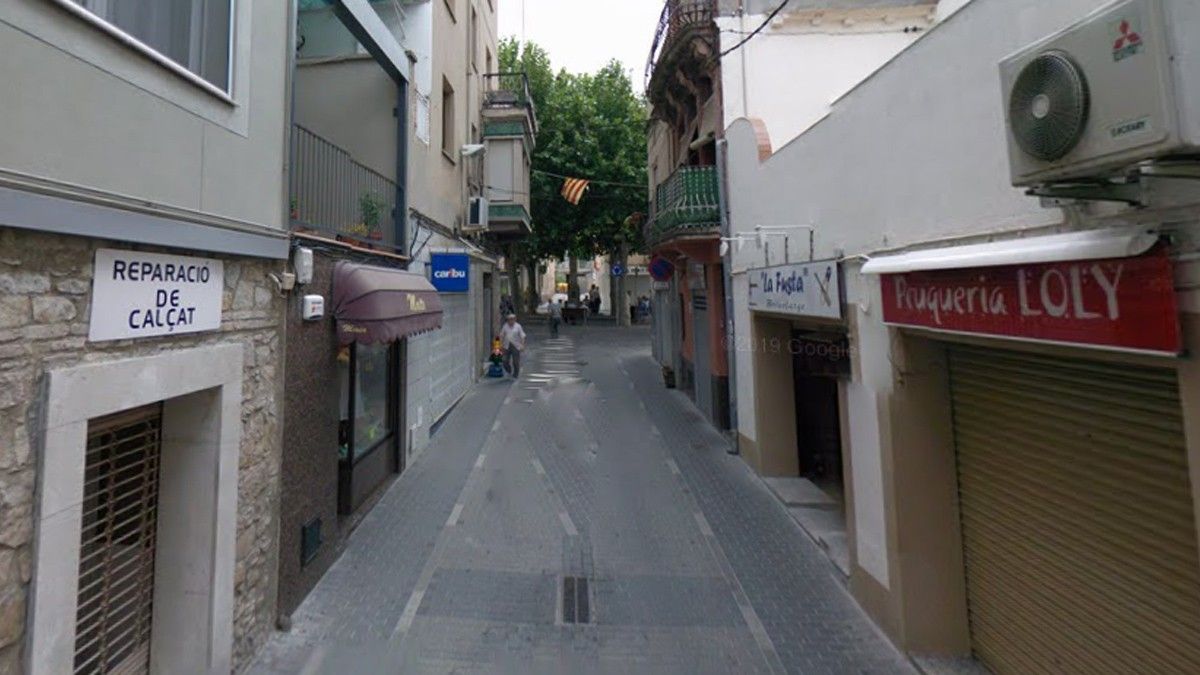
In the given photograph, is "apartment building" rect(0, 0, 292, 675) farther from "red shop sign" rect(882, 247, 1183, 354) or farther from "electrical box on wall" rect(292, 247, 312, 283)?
"red shop sign" rect(882, 247, 1183, 354)

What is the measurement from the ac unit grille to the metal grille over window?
498 centimetres

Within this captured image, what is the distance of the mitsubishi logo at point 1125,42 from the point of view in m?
1.92

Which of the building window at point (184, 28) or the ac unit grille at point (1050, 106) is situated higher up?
the building window at point (184, 28)

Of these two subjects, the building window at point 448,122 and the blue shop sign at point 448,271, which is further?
the building window at point 448,122

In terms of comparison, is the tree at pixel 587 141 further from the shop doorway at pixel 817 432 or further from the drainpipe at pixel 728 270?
the shop doorway at pixel 817 432

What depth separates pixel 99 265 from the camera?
111 inches

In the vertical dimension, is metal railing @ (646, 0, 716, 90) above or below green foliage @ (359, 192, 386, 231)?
above

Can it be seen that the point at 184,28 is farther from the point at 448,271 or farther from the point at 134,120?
the point at 448,271

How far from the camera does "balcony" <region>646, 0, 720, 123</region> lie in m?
9.52

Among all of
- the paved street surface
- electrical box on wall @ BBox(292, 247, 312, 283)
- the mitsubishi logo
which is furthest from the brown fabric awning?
the mitsubishi logo

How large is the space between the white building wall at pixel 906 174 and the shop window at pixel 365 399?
5.33 metres

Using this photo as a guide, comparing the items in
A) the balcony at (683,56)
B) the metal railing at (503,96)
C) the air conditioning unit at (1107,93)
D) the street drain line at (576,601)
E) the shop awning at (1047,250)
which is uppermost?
the metal railing at (503,96)

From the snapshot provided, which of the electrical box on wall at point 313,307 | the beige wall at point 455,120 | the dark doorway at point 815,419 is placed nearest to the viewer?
the electrical box on wall at point 313,307

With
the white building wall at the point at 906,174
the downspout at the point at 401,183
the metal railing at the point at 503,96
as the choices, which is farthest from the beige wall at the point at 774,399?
the metal railing at the point at 503,96
